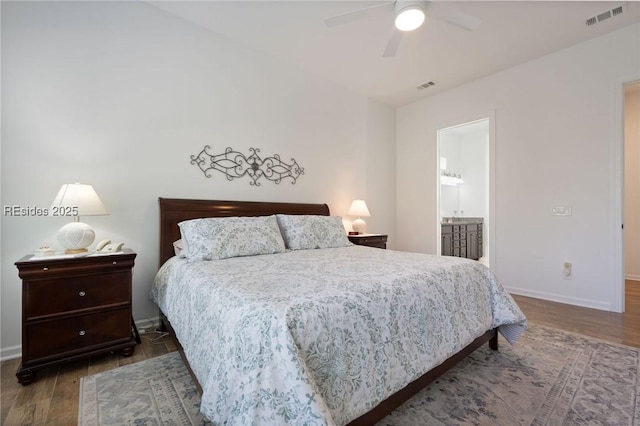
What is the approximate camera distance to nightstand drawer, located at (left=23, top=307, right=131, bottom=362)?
1791mm

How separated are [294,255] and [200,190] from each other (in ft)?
4.10

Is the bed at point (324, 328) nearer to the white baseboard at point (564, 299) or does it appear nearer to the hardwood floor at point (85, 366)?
the hardwood floor at point (85, 366)

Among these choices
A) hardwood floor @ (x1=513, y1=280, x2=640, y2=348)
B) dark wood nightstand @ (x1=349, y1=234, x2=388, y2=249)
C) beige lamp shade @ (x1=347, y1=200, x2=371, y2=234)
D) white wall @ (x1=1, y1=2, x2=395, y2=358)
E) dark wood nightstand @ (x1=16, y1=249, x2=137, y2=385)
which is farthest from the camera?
beige lamp shade @ (x1=347, y1=200, x2=371, y2=234)

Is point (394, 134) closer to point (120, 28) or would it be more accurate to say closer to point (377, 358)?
point (120, 28)

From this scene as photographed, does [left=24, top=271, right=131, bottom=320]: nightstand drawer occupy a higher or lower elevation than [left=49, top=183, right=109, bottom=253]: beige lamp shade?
lower

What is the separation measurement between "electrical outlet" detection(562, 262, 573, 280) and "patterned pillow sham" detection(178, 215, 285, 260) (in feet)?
10.5

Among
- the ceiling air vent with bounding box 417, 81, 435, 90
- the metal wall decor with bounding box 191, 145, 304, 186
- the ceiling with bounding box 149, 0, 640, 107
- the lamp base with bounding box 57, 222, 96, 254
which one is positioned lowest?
the lamp base with bounding box 57, 222, 96, 254

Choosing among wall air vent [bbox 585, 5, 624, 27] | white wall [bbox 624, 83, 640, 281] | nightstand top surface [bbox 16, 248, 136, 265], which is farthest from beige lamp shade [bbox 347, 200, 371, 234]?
white wall [bbox 624, 83, 640, 281]

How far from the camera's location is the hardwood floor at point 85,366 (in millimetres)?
1491

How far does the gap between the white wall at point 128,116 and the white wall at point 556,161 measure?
255 cm

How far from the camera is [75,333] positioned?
1.92 m

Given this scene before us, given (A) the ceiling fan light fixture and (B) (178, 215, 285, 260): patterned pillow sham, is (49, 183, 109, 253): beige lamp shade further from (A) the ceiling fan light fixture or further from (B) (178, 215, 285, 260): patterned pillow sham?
(A) the ceiling fan light fixture

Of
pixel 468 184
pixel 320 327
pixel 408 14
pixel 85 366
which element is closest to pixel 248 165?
pixel 408 14

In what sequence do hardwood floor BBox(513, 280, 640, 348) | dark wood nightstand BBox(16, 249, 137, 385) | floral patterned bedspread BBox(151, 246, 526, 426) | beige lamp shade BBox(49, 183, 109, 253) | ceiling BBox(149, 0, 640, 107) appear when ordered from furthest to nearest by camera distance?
1. ceiling BBox(149, 0, 640, 107)
2. hardwood floor BBox(513, 280, 640, 348)
3. beige lamp shade BBox(49, 183, 109, 253)
4. dark wood nightstand BBox(16, 249, 137, 385)
5. floral patterned bedspread BBox(151, 246, 526, 426)
